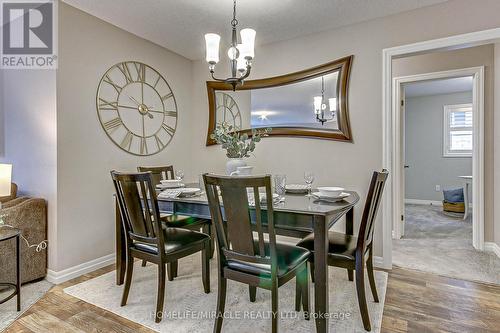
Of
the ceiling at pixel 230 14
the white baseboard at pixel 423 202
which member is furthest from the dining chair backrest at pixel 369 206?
the white baseboard at pixel 423 202

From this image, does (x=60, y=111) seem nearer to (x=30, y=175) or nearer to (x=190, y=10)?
(x=30, y=175)

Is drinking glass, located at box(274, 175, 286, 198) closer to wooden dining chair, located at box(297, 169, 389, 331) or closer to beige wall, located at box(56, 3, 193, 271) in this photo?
wooden dining chair, located at box(297, 169, 389, 331)

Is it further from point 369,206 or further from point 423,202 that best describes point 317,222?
point 423,202

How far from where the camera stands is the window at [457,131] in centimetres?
587

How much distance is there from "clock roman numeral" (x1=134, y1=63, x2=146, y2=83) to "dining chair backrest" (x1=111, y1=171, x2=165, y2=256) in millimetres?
1610

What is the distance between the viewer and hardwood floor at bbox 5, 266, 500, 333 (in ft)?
5.93

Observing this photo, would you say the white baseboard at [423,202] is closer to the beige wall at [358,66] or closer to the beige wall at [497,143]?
the beige wall at [497,143]

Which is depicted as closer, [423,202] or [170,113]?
[170,113]

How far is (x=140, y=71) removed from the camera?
321 cm

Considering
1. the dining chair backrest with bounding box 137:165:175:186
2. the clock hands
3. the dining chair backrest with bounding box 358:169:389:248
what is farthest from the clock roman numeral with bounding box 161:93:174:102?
the dining chair backrest with bounding box 358:169:389:248

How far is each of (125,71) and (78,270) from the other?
1.99 m

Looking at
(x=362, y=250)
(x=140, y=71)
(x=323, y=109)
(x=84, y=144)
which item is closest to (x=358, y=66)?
(x=323, y=109)

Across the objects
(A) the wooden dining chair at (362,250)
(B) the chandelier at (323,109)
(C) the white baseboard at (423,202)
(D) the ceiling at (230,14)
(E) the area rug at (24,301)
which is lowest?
(E) the area rug at (24,301)

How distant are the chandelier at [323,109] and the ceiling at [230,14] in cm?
61
